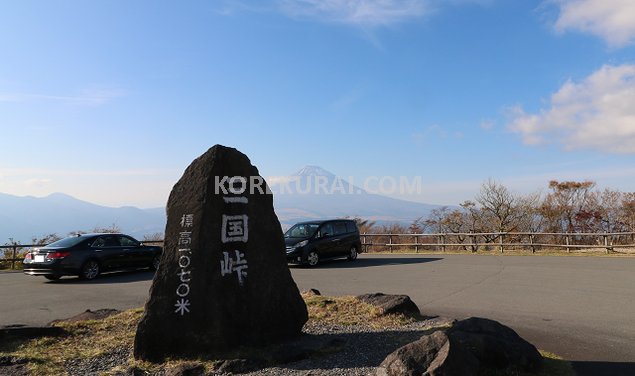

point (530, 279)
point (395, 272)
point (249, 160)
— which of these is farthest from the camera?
point (395, 272)

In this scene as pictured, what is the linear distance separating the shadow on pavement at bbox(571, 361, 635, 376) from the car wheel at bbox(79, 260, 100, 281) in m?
13.7

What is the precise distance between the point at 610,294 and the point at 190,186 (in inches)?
359

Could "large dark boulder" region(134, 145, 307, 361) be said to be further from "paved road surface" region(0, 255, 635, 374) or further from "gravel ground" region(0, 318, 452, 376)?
"paved road surface" region(0, 255, 635, 374)

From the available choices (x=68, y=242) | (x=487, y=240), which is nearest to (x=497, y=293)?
(x=68, y=242)

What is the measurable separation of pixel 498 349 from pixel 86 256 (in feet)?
44.2

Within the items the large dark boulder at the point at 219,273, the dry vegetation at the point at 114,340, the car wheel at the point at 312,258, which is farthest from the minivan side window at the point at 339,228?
the large dark boulder at the point at 219,273

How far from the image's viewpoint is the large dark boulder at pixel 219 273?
19.2 ft

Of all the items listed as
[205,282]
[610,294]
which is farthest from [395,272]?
[205,282]

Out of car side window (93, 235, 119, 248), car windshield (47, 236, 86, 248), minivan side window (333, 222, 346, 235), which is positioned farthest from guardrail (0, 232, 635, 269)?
car windshield (47, 236, 86, 248)

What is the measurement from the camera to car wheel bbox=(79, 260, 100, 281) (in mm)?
15094

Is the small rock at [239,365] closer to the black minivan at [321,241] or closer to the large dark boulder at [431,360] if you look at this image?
the large dark boulder at [431,360]

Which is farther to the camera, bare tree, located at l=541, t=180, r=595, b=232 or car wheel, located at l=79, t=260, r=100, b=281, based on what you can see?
bare tree, located at l=541, t=180, r=595, b=232

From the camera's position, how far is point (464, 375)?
4.27 m

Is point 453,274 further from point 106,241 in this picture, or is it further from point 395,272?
point 106,241
